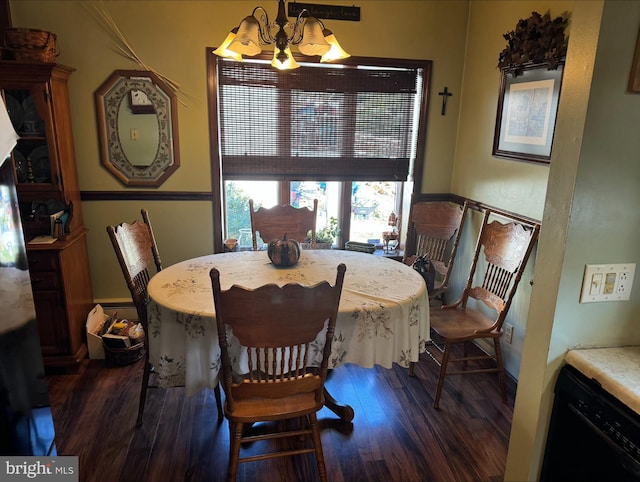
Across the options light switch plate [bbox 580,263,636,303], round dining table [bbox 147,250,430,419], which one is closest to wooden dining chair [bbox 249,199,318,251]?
round dining table [bbox 147,250,430,419]

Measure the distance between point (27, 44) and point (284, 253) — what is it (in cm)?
192

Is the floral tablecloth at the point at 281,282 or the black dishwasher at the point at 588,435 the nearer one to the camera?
the black dishwasher at the point at 588,435

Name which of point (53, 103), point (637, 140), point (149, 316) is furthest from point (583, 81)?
point (53, 103)

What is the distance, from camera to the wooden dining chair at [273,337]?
5.18ft

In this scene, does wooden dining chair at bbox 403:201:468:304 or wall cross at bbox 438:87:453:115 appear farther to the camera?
wall cross at bbox 438:87:453:115

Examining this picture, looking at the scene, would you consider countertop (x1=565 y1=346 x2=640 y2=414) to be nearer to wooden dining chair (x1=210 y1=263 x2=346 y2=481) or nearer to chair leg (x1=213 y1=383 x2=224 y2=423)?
wooden dining chair (x1=210 y1=263 x2=346 y2=481)

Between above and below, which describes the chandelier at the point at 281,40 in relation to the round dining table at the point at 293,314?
above

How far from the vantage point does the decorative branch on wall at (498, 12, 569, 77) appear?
7.56 ft

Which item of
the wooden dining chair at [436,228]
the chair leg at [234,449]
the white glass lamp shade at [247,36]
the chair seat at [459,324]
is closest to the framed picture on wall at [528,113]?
the wooden dining chair at [436,228]

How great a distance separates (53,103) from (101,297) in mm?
1424

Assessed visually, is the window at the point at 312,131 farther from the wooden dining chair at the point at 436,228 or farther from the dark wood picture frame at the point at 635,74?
the dark wood picture frame at the point at 635,74

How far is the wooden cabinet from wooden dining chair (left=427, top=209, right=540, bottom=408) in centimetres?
228

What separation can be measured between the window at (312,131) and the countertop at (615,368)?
2417mm

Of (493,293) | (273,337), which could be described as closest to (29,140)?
(273,337)
